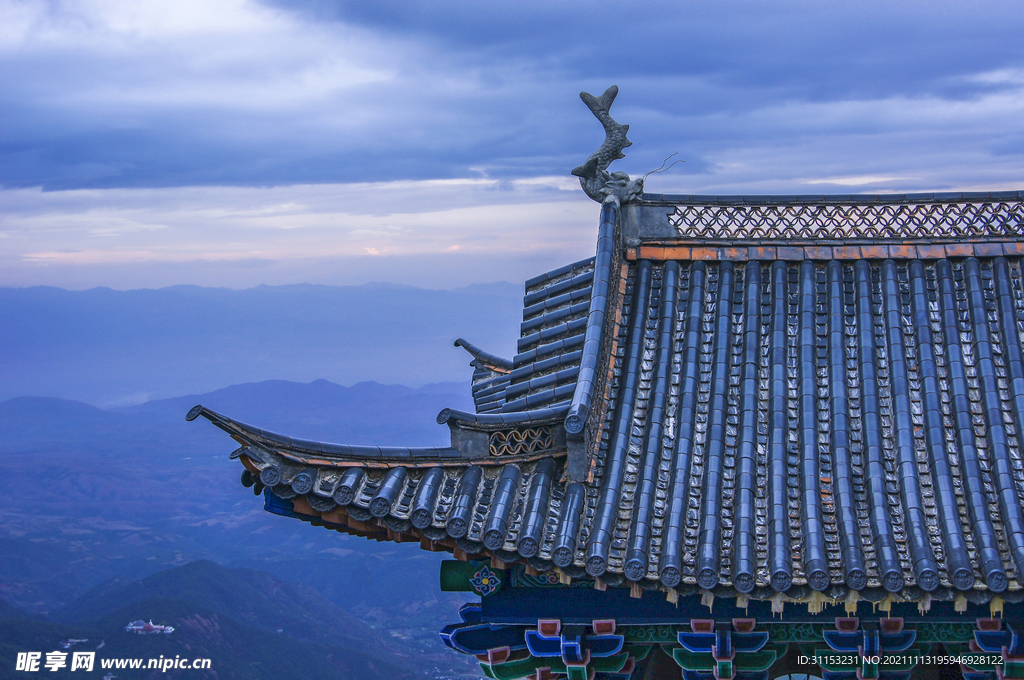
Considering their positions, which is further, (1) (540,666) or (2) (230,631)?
(2) (230,631)

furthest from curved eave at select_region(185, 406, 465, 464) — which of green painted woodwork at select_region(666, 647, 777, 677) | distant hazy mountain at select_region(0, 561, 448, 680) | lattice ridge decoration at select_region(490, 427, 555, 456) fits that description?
distant hazy mountain at select_region(0, 561, 448, 680)

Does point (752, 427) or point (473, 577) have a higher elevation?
point (752, 427)

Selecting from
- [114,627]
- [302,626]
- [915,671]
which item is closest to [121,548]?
[302,626]

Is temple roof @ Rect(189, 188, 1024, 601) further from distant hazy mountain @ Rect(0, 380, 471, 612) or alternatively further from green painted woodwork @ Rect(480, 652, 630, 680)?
distant hazy mountain @ Rect(0, 380, 471, 612)

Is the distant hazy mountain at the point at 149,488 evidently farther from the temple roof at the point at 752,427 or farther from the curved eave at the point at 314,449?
the curved eave at the point at 314,449

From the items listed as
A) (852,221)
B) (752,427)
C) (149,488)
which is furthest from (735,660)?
(149,488)

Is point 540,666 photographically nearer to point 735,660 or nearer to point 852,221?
point 735,660
